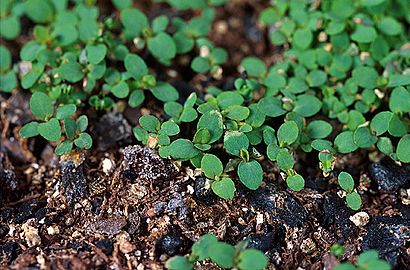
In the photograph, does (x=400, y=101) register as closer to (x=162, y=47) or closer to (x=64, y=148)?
(x=162, y=47)

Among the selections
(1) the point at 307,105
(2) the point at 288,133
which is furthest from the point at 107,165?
(1) the point at 307,105

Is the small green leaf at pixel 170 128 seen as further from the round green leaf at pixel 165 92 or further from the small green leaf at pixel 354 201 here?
the small green leaf at pixel 354 201

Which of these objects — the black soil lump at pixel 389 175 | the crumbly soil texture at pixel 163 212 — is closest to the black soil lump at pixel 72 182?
the crumbly soil texture at pixel 163 212

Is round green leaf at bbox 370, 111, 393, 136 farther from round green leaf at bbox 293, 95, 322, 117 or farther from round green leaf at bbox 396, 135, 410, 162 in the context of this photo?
round green leaf at bbox 293, 95, 322, 117

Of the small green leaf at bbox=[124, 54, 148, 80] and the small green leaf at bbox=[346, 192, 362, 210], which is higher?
the small green leaf at bbox=[124, 54, 148, 80]

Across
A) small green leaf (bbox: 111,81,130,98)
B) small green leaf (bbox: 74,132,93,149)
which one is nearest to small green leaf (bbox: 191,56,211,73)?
small green leaf (bbox: 111,81,130,98)
